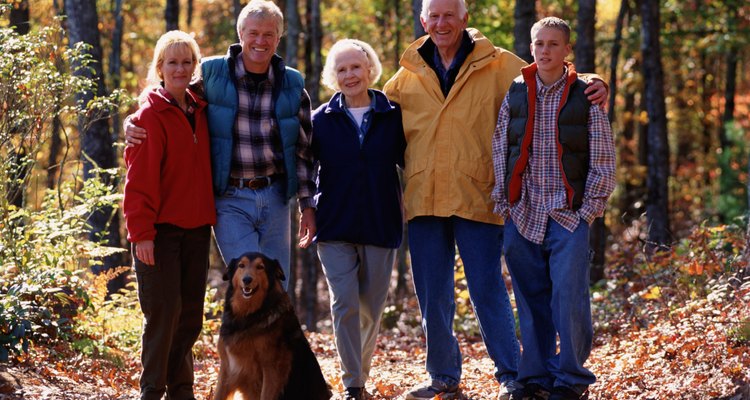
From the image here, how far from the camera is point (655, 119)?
15.0 m

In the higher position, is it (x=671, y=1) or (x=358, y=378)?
(x=671, y=1)

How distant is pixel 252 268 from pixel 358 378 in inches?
59.6

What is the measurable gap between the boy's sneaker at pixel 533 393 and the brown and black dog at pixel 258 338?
1487mm

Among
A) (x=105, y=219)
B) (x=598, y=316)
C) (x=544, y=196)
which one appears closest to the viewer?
(x=544, y=196)

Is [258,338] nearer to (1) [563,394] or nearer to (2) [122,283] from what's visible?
(1) [563,394]

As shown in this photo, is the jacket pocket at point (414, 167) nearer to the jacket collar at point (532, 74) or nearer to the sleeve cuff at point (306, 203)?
the sleeve cuff at point (306, 203)

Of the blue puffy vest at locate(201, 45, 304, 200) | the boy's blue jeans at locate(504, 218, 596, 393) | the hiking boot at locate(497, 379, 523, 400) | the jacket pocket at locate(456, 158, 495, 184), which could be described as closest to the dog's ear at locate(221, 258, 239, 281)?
the blue puffy vest at locate(201, 45, 304, 200)

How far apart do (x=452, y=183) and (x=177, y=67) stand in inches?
79.0

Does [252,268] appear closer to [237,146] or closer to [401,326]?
[237,146]

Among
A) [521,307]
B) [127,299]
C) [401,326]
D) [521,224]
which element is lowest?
[401,326]

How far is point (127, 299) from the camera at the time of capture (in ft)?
30.9

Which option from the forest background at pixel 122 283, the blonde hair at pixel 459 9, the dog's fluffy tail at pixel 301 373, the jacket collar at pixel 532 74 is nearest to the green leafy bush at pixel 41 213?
the forest background at pixel 122 283

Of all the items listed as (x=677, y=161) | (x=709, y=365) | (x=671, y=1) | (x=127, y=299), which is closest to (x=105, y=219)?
(x=127, y=299)

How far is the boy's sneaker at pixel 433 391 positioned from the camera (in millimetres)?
6492
